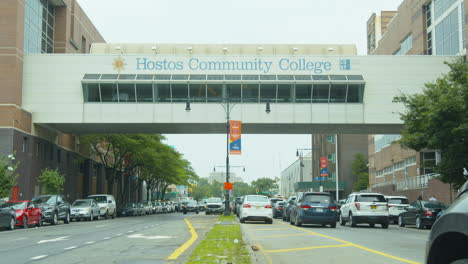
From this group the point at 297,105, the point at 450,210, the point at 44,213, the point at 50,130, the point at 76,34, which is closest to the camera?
the point at 450,210

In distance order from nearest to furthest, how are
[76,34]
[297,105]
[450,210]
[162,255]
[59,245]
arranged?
[450,210] → [162,255] → [59,245] → [297,105] → [76,34]

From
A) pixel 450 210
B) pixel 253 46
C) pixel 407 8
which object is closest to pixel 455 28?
pixel 407 8

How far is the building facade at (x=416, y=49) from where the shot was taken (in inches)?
1666

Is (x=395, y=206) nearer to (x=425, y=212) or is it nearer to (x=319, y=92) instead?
(x=425, y=212)

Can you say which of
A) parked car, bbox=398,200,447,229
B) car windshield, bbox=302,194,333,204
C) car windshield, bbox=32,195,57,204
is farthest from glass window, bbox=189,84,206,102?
parked car, bbox=398,200,447,229

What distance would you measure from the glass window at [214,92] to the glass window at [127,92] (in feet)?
19.5

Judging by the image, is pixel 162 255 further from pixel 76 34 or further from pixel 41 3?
pixel 76 34

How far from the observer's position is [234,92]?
43094 millimetres

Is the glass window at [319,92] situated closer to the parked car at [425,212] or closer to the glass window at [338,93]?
the glass window at [338,93]

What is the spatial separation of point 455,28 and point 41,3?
34.1 metres

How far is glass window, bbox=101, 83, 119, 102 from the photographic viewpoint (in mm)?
42969

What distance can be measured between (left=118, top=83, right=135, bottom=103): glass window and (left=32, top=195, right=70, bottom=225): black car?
11514 millimetres

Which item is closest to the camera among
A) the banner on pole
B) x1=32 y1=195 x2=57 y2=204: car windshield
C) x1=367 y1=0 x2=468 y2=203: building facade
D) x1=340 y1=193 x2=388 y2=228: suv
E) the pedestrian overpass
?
x1=340 y1=193 x2=388 y2=228: suv

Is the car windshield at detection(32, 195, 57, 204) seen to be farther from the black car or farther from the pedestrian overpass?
the pedestrian overpass
